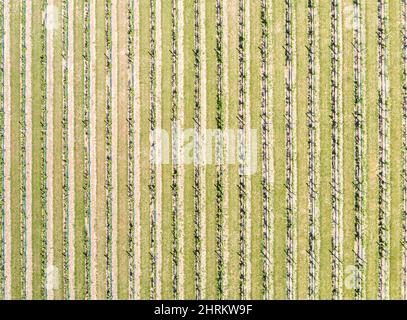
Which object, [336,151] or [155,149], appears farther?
[155,149]

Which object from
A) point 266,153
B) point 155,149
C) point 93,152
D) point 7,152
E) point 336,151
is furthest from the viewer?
point 7,152

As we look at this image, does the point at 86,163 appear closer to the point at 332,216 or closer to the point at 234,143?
the point at 234,143

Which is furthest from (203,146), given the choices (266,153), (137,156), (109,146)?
(109,146)

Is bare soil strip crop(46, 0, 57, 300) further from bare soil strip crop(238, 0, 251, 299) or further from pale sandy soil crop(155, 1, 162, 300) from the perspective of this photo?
bare soil strip crop(238, 0, 251, 299)

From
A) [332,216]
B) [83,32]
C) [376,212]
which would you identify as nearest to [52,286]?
[83,32]

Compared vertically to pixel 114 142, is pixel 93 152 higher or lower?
lower

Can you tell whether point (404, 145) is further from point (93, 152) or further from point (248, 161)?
point (93, 152)

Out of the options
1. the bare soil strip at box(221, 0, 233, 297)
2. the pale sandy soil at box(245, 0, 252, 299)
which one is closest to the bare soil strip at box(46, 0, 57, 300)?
the bare soil strip at box(221, 0, 233, 297)

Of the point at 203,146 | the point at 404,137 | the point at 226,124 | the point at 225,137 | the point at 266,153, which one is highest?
the point at 226,124
